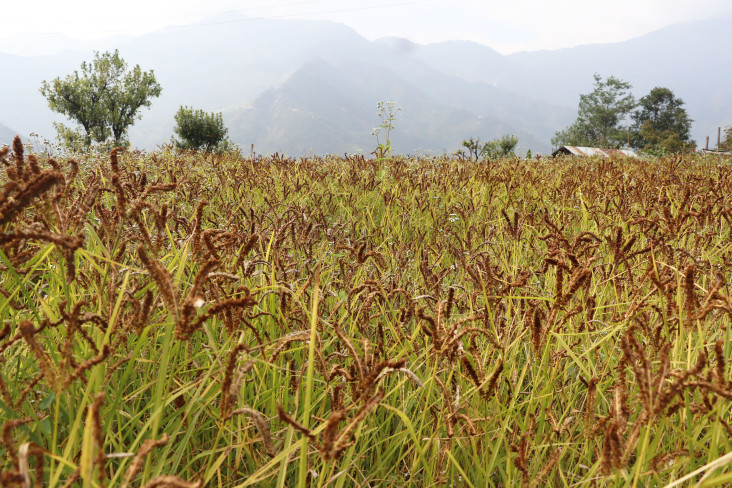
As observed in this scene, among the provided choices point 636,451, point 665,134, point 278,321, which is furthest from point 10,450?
point 665,134

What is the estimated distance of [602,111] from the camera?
10744cm

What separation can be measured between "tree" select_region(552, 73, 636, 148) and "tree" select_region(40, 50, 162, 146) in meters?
91.5

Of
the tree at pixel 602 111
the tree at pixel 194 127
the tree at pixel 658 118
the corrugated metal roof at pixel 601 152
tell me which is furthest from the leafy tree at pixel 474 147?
the tree at pixel 602 111

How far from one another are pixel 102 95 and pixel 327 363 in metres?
67.8

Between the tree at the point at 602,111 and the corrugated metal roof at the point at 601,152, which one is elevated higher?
the tree at the point at 602,111

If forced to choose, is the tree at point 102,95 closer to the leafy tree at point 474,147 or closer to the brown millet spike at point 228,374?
the leafy tree at point 474,147

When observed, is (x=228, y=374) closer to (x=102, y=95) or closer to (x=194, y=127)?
(x=194, y=127)

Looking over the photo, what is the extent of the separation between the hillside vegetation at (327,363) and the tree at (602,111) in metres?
114

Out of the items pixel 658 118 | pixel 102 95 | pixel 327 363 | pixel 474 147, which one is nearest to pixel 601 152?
pixel 474 147

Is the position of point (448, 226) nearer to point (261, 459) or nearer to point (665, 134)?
point (261, 459)

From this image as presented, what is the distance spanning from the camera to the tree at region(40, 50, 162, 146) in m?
54.7

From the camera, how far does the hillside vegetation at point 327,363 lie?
3.01 ft

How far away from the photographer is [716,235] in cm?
354

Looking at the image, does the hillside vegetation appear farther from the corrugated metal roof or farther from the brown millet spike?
the corrugated metal roof
